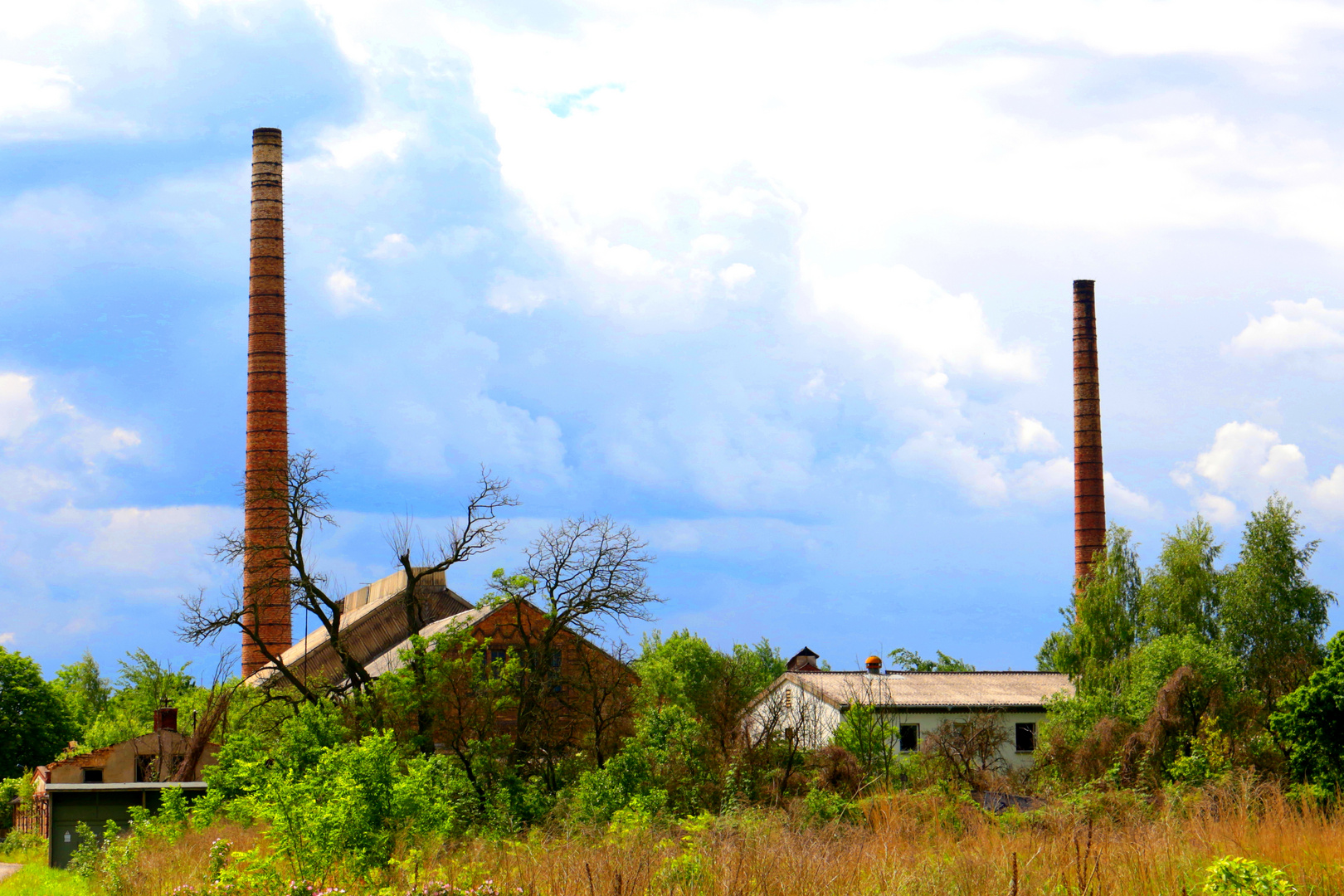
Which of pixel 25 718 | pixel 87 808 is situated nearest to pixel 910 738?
pixel 87 808

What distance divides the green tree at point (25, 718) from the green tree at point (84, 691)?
5372 mm

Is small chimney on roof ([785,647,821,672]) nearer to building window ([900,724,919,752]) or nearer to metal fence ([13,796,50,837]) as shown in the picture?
building window ([900,724,919,752])

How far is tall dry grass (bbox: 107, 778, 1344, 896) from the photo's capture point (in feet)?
32.5

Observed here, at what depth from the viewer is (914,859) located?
11.8 meters

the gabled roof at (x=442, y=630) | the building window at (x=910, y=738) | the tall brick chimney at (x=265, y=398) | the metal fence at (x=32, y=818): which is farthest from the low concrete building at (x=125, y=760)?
the building window at (x=910, y=738)

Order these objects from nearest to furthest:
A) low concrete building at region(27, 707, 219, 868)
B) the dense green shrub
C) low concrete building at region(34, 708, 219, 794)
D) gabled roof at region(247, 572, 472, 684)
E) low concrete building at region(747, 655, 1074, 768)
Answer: the dense green shrub
low concrete building at region(27, 707, 219, 868)
low concrete building at region(34, 708, 219, 794)
low concrete building at region(747, 655, 1074, 768)
gabled roof at region(247, 572, 472, 684)

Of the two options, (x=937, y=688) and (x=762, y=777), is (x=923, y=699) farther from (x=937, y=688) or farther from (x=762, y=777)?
(x=762, y=777)

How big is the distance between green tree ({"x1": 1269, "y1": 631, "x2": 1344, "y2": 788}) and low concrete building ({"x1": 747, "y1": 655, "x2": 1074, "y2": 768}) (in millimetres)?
18837

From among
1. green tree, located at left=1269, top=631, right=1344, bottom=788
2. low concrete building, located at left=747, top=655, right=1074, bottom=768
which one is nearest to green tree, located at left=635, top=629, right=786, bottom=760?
low concrete building, located at left=747, top=655, right=1074, bottom=768

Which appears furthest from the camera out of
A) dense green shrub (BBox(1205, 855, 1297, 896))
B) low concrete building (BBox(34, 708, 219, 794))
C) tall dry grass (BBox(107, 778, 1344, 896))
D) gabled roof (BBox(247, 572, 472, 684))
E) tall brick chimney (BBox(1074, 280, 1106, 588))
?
tall brick chimney (BBox(1074, 280, 1106, 588))

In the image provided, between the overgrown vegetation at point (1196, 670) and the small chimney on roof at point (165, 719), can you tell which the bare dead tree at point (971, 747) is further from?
the small chimney on roof at point (165, 719)

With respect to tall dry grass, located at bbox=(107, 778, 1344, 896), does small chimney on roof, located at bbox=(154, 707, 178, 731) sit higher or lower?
lower

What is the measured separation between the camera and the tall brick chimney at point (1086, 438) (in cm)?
5428

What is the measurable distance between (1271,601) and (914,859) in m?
35.6
